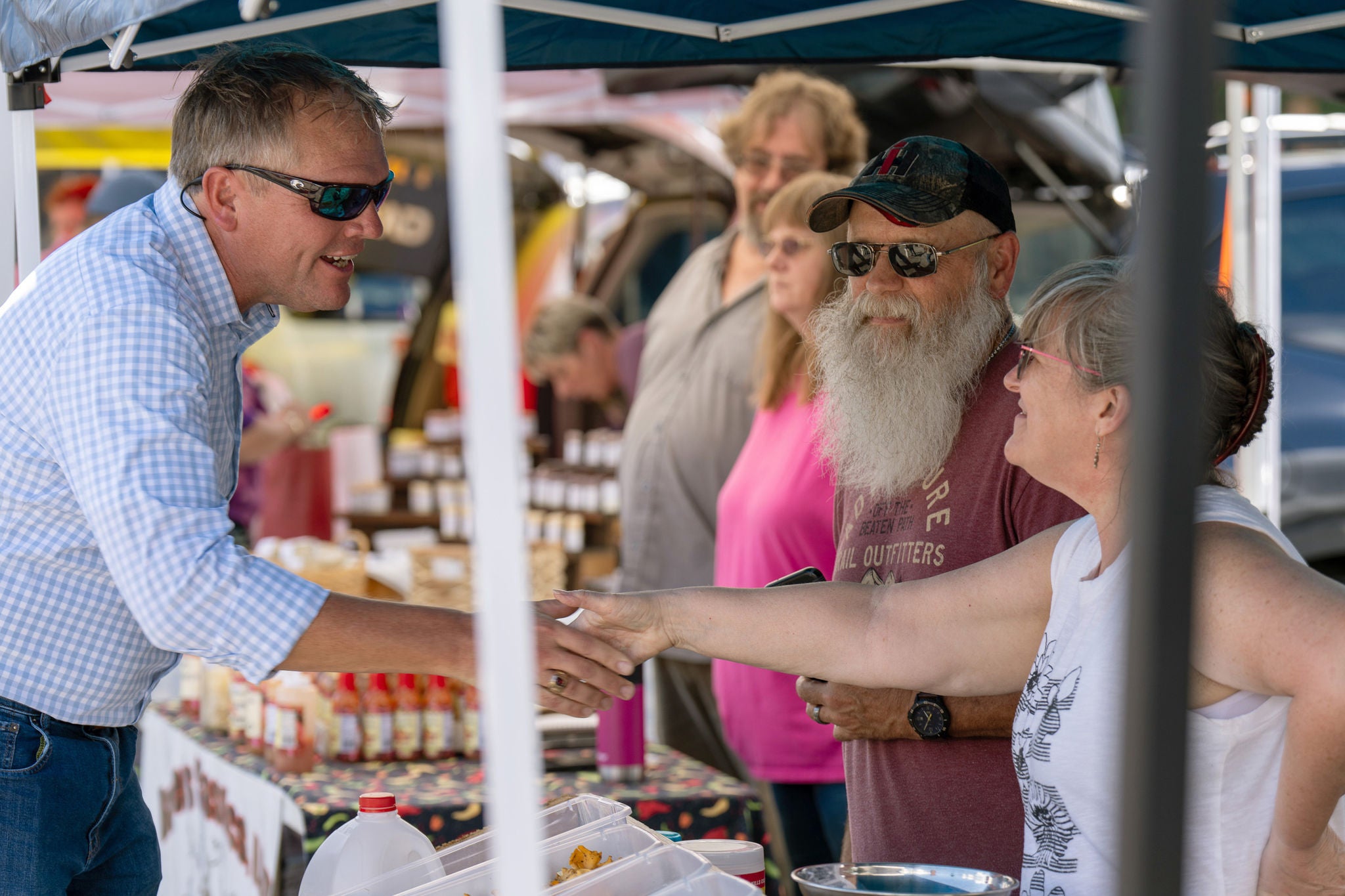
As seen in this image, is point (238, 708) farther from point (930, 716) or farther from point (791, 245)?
point (930, 716)

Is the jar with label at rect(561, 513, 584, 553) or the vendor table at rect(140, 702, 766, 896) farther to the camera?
the jar with label at rect(561, 513, 584, 553)

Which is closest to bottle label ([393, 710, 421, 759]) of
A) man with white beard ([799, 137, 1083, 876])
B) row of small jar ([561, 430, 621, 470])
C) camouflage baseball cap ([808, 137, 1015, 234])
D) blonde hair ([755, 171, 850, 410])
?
blonde hair ([755, 171, 850, 410])

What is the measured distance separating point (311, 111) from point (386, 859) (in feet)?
3.43

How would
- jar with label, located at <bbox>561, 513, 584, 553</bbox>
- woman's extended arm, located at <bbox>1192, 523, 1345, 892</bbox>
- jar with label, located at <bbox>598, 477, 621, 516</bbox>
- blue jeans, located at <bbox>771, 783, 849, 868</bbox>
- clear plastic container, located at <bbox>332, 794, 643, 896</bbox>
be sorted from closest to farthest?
woman's extended arm, located at <bbox>1192, 523, 1345, 892</bbox> < clear plastic container, located at <bbox>332, 794, 643, 896</bbox> < blue jeans, located at <bbox>771, 783, 849, 868</bbox> < jar with label, located at <bbox>561, 513, 584, 553</bbox> < jar with label, located at <bbox>598, 477, 621, 516</bbox>

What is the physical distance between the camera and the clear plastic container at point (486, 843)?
5.37ft

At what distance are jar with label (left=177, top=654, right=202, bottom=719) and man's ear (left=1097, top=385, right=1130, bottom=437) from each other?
9.04 feet

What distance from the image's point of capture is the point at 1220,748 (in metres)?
1.50

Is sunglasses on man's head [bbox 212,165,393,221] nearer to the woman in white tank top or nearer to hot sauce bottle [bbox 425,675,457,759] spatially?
the woman in white tank top

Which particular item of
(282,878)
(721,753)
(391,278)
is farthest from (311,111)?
(391,278)

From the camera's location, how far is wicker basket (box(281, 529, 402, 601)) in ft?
12.3

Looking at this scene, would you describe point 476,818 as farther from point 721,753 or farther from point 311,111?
point 311,111

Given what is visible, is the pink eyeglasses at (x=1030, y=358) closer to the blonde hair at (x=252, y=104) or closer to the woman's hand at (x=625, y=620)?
the woman's hand at (x=625, y=620)

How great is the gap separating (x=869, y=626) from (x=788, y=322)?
53.5 inches

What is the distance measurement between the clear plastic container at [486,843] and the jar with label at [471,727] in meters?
1.31
